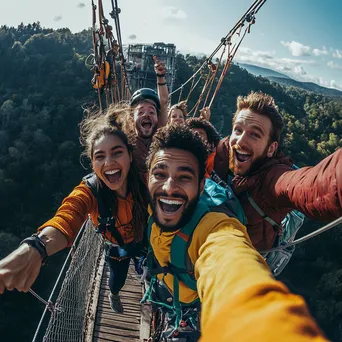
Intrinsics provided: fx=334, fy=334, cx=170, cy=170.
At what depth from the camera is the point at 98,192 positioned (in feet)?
5.75

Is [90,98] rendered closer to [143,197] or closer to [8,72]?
[8,72]

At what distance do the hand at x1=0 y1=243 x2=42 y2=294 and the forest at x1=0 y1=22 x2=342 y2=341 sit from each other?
652 inches

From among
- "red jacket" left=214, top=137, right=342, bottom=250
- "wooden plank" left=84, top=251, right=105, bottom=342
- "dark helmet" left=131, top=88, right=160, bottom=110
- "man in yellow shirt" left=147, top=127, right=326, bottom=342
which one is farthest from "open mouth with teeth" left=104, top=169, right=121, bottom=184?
"wooden plank" left=84, top=251, right=105, bottom=342

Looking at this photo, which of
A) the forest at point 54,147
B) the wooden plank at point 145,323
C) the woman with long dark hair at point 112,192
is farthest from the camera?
the forest at point 54,147

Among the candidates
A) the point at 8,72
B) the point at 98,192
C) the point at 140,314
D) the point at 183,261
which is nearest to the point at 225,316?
the point at 183,261

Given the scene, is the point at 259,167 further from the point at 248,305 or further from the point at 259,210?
the point at 248,305

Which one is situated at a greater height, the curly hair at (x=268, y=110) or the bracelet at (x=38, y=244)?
the curly hair at (x=268, y=110)

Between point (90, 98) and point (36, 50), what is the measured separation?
34.6 ft

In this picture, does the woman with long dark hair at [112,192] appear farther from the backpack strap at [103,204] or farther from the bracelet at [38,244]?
the bracelet at [38,244]

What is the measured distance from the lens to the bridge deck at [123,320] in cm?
288

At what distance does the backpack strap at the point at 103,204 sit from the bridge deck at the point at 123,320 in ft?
4.89

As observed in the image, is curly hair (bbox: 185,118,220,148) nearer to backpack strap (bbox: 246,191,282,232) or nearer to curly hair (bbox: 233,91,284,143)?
curly hair (bbox: 233,91,284,143)

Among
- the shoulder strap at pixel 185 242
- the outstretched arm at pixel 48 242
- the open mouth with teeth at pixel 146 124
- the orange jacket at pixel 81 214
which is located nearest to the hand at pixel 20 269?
the outstretched arm at pixel 48 242

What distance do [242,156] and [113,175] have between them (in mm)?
680
